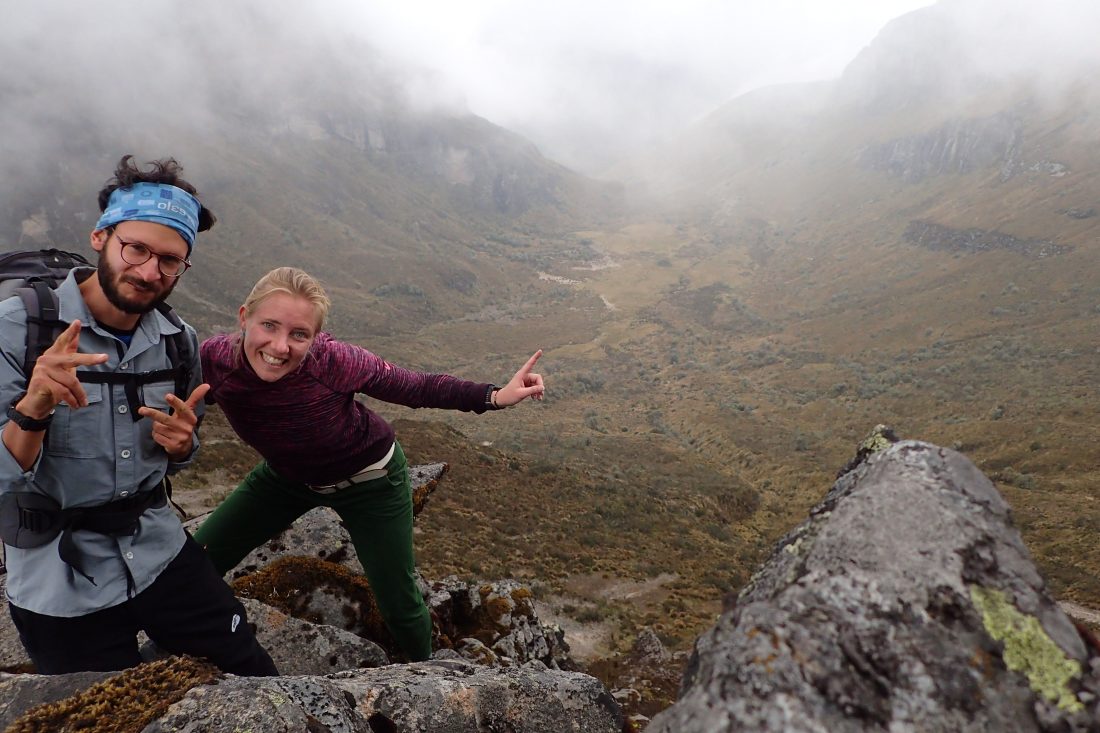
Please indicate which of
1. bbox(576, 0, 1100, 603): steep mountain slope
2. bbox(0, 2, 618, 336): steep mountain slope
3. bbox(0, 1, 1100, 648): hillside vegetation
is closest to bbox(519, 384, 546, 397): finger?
bbox(0, 1, 1100, 648): hillside vegetation

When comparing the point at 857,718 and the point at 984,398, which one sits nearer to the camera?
the point at 857,718

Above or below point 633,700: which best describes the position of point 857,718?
above

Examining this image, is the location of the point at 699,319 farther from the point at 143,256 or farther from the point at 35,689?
the point at 35,689

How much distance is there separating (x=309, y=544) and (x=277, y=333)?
15.3ft

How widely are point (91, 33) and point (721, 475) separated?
246006 mm

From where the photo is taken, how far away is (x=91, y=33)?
179750 mm

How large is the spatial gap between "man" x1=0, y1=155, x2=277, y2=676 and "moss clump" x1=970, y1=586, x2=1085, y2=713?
368cm

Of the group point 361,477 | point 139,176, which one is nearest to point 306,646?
point 361,477

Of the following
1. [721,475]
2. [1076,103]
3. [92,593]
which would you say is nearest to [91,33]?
[721,475]

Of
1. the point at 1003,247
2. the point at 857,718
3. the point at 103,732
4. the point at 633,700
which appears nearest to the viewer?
the point at 857,718

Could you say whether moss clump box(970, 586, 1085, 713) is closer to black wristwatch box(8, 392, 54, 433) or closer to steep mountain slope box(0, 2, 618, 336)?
black wristwatch box(8, 392, 54, 433)

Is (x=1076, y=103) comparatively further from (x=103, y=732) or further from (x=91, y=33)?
(x=91, y=33)

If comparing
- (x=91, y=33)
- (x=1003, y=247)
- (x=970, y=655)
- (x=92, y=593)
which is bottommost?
(x=92, y=593)

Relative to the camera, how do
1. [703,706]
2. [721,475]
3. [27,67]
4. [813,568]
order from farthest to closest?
[27,67] → [721,475] → [813,568] → [703,706]
